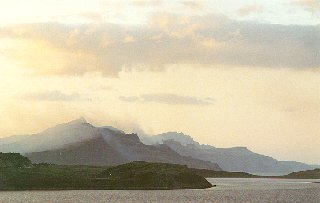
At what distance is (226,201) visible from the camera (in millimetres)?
172000

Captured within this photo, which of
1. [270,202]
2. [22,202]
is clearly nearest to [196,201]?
[270,202]

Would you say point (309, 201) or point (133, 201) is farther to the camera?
point (309, 201)

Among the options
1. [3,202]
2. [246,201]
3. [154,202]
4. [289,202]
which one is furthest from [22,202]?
[289,202]

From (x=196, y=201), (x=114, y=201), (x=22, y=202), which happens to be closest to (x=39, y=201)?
(x=22, y=202)

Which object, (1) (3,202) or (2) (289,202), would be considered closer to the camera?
(1) (3,202)

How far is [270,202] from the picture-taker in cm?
17262

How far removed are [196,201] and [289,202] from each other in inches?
1024

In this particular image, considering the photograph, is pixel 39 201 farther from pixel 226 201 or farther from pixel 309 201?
pixel 309 201

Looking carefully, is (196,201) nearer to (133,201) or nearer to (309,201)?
(133,201)

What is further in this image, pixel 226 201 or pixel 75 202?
pixel 226 201

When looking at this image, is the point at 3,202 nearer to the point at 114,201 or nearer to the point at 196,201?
the point at 114,201

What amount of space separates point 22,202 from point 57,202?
882cm

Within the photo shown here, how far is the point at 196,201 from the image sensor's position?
17062cm

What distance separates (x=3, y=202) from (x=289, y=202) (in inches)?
3025
